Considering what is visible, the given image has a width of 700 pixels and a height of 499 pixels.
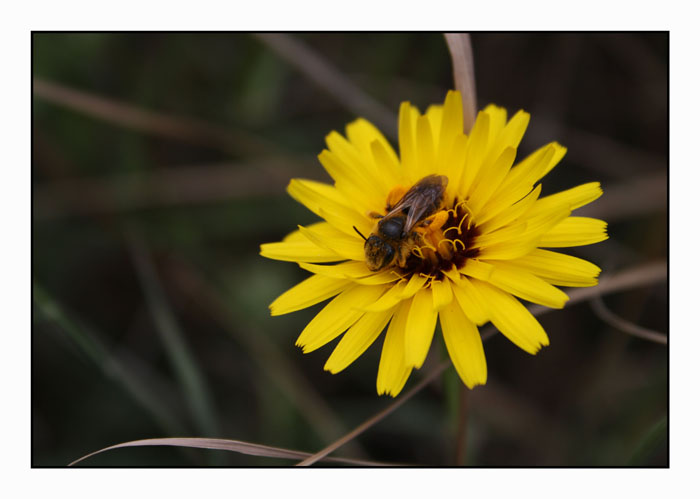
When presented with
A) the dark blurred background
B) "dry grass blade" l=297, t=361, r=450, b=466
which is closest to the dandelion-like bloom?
"dry grass blade" l=297, t=361, r=450, b=466

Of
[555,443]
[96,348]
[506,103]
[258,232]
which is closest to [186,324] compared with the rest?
[258,232]

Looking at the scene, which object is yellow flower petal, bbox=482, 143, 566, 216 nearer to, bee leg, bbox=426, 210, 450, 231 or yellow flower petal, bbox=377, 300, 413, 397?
bee leg, bbox=426, 210, 450, 231

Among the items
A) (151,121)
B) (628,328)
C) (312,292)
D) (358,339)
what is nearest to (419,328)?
(358,339)

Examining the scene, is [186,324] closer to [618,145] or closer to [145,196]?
[145,196]

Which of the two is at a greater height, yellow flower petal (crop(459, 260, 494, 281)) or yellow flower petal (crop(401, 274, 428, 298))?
yellow flower petal (crop(459, 260, 494, 281))

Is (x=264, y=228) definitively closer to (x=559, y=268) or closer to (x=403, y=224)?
(x=403, y=224)

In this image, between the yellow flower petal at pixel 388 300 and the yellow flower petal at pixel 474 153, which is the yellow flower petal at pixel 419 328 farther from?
the yellow flower petal at pixel 474 153
